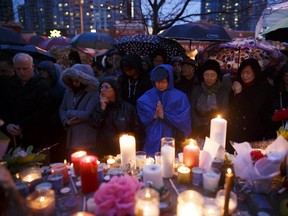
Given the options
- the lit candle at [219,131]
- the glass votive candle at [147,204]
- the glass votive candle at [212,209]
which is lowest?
the glass votive candle at [212,209]

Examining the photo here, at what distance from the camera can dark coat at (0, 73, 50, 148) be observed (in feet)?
10.9

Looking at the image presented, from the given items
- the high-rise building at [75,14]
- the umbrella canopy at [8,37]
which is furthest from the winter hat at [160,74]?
the high-rise building at [75,14]

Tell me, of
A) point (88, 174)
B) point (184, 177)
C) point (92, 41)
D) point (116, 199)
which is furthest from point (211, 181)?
point (92, 41)

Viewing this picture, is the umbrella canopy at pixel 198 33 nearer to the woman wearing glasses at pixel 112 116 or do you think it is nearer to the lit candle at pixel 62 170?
the woman wearing glasses at pixel 112 116

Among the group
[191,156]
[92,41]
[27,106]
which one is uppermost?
[92,41]

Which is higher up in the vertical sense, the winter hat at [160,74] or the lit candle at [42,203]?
the winter hat at [160,74]

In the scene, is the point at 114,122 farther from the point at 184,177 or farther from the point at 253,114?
the point at 253,114

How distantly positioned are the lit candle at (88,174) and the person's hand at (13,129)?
5.85 ft

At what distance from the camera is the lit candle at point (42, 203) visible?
57.6 inches

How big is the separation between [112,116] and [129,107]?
0.24m

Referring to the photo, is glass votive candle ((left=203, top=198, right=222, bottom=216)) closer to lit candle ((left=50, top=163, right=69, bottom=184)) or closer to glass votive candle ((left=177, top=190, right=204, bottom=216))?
glass votive candle ((left=177, top=190, right=204, bottom=216))

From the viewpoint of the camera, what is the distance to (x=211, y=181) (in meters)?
1.81

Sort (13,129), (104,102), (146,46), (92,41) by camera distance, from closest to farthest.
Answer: (104,102)
(13,129)
(146,46)
(92,41)

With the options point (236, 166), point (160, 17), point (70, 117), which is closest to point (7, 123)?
point (70, 117)
